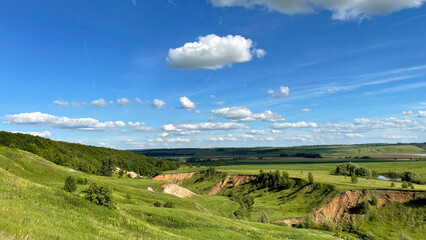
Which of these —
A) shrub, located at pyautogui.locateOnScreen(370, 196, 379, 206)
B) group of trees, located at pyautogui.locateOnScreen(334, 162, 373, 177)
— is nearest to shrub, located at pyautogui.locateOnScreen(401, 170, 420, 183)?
group of trees, located at pyautogui.locateOnScreen(334, 162, 373, 177)

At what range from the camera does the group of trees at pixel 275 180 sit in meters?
117

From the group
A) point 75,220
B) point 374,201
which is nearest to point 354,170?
point 374,201

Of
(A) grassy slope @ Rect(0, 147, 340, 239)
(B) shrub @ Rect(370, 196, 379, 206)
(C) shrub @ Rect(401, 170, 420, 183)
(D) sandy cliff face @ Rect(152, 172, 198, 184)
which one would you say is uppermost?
(A) grassy slope @ Rect(0, 147, 340, 239)

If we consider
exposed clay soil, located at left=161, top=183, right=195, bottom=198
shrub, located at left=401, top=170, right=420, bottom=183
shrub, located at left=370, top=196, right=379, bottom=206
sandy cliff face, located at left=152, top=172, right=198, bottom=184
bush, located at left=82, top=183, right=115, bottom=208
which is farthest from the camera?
sandy cliff face, located at left=152, top=172, right=198, bottom=184

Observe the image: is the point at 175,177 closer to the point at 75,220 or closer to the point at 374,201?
the point at 374,201

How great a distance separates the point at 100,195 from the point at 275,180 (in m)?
108

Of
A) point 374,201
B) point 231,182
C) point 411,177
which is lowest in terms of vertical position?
point 231,182

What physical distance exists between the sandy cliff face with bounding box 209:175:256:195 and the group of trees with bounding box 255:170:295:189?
25.7ft

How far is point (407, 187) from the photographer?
88.1 metres

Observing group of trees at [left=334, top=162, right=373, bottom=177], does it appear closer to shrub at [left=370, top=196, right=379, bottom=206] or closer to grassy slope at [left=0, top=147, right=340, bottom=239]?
shrub at [left=370, top=196, right=379, bottom=206]

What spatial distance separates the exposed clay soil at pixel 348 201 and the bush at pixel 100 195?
66.8m

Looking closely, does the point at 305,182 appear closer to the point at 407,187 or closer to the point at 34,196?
the point at 407,187

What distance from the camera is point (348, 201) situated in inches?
3418

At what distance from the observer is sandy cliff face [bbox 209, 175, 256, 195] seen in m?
142
